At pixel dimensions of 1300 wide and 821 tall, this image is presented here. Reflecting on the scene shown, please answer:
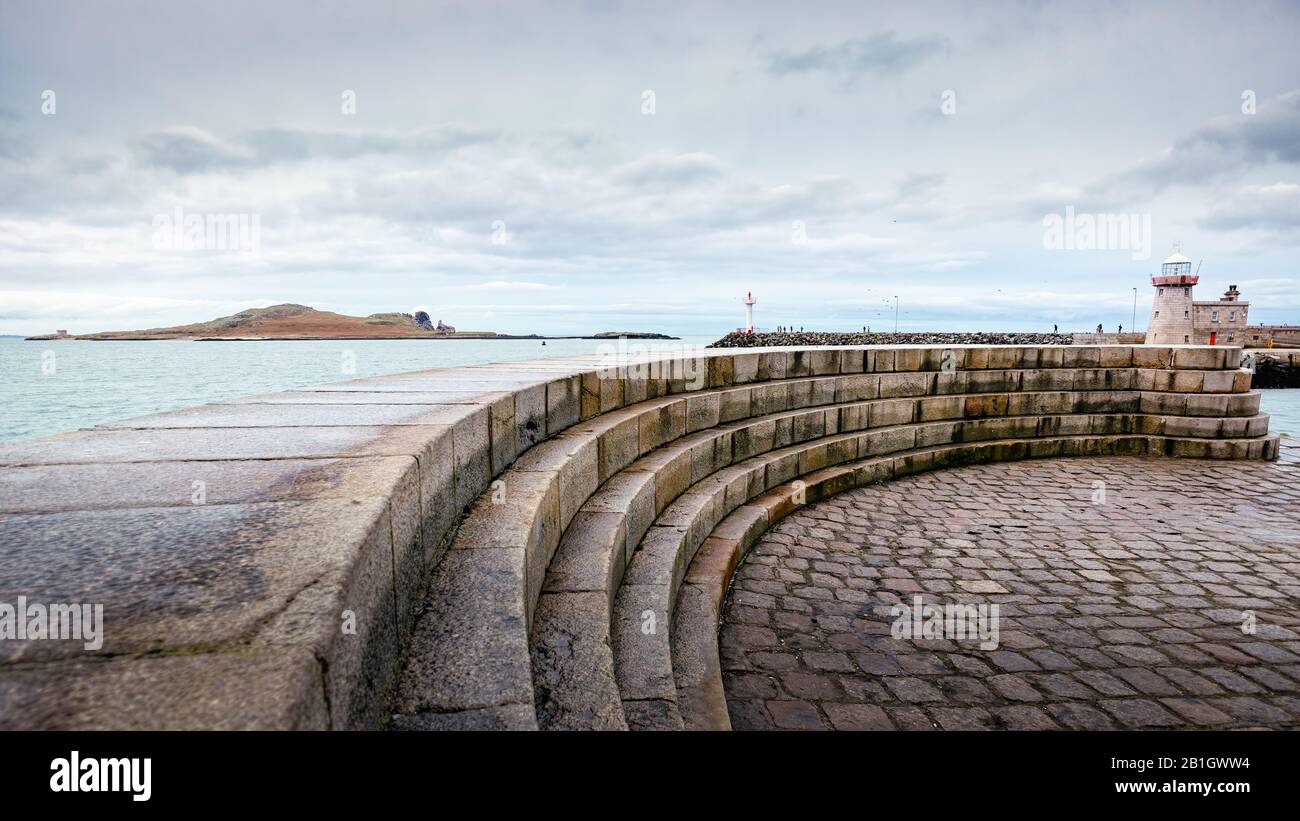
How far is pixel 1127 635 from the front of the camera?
379 cm

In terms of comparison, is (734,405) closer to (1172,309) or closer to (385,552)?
(385,552)

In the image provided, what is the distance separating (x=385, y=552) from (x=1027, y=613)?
393 centimetres

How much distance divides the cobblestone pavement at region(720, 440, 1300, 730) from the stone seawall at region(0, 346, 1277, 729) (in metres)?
0.52

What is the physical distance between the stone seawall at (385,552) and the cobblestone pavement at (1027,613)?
524 mm

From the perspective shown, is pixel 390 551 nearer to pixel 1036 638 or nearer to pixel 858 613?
pixel 858 613

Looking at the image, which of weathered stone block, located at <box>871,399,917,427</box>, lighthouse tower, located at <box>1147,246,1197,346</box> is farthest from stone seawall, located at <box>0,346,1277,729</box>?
lighthouse tower, located at <box>1147,246,1197,346</box>

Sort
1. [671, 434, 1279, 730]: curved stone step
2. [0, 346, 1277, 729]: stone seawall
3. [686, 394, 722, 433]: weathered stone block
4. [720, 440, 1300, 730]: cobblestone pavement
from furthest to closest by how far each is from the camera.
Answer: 1. [686, 394, 722, 433]: weathered stone block
2. [720, 440, 1300, 730]: cobblestone pavement
3. [671, 434, 1279, 730]: curved stone step
4. [0, 346, 1277, 729]: stone seawall

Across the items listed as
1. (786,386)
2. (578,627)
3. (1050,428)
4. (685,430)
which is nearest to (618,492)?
(578,627)

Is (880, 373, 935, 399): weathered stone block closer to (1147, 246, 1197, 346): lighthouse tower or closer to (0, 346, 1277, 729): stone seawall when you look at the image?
(0, 346, 1277, 729): stone seawall

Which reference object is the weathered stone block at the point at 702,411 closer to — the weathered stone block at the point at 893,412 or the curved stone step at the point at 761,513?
the curved stone step at the point at 761,513

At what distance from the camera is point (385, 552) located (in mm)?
1863

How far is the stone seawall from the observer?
119 centimetres

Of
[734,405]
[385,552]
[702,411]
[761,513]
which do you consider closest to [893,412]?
[734,405]

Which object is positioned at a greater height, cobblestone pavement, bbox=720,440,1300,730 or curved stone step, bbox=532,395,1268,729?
curved stone step, bbox=532,395,1268,729
